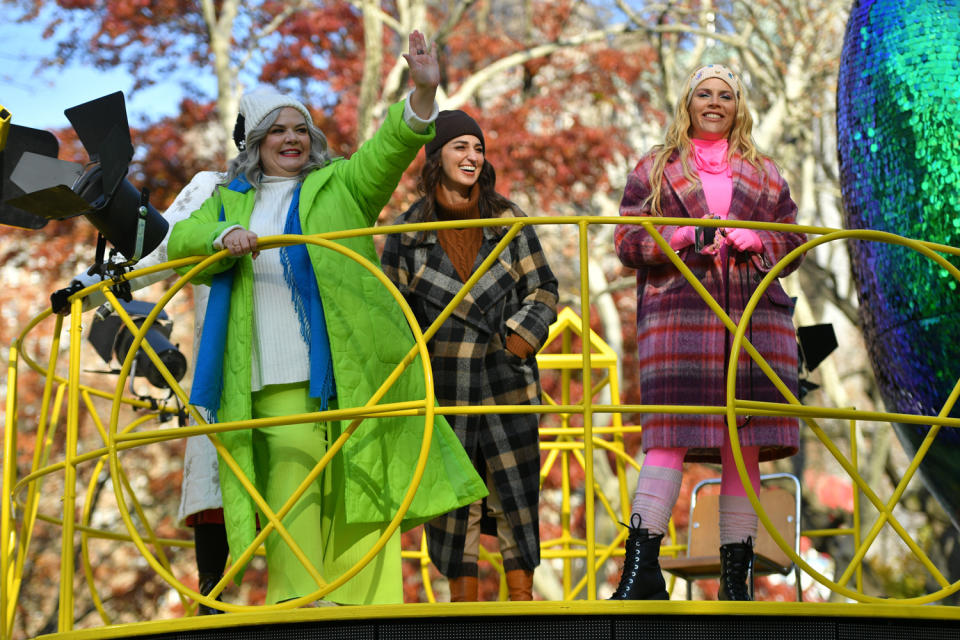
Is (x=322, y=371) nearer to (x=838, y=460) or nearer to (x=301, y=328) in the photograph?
(x=301, y=328)

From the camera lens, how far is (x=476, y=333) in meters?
4.49

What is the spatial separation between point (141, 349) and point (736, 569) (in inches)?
127

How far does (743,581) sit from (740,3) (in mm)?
10272

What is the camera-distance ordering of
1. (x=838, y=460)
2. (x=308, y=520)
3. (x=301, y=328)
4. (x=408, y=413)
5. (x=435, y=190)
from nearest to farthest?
(x=838, y=460) < (x=408, y=413) < (x=308, y=520) < (x=301, y=328) < (x=435, y=190)

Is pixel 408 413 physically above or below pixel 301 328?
below

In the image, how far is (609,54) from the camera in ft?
50.1

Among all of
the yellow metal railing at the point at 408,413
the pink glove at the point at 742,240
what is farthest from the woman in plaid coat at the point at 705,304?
the yellow metal railing at the point at 408,413

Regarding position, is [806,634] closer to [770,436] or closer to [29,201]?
[770,436]

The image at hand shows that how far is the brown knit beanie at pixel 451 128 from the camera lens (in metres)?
4.52

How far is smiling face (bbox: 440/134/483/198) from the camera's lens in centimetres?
450

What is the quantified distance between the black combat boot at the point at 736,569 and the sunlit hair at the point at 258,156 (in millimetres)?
1809

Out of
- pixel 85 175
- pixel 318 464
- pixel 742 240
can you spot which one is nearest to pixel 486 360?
pixel 742 240

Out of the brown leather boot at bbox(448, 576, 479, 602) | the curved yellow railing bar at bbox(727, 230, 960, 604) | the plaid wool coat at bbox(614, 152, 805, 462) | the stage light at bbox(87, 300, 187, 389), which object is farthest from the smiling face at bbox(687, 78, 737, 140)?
the stage light at bbox(87, 300, 187, 389)

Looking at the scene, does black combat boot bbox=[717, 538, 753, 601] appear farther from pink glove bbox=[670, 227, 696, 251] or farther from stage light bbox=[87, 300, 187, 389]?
stage light bbox=[87, 300, 187, 389]
